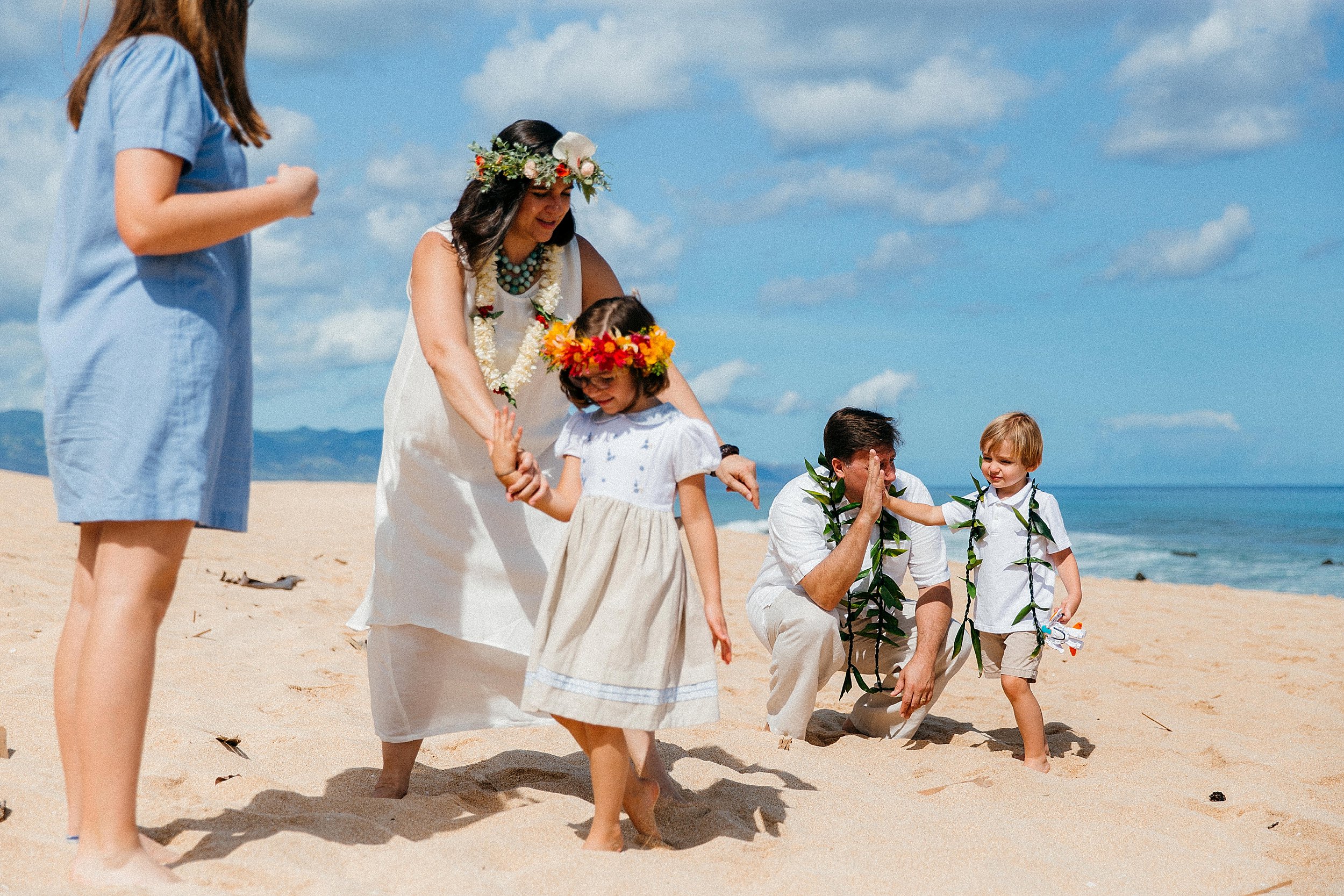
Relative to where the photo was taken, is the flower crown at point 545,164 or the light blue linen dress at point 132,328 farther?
the flower crown at point 545,164

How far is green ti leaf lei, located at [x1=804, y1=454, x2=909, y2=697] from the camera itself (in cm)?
487

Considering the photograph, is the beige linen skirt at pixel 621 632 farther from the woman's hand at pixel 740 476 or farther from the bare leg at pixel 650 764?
the bare leg at pixel 650 764

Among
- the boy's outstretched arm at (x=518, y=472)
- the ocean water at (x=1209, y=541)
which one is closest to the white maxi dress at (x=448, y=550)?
the boy's outstretched arm at (x=518, y=472)

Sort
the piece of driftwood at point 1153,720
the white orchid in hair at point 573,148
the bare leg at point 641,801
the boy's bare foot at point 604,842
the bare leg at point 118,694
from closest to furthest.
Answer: the bare leg at point 118,694 → the boy's bare foot at point 604,842 → the bare leg at point 641,801 → the white orchid in hair at point 573,148 → the piece of driftwood at point 1153,720

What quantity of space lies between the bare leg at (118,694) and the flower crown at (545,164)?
1.47 metres

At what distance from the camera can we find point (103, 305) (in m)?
2.52

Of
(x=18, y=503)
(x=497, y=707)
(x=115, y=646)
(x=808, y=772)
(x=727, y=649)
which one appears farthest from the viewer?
(x=18, y=503)

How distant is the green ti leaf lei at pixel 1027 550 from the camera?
4.58m

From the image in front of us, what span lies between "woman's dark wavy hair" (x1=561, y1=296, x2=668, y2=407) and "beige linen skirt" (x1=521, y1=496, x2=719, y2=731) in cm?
37

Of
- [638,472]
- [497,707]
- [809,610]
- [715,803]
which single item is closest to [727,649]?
[638,472]

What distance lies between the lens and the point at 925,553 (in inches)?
191

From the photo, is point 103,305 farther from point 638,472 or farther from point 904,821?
point 904,821

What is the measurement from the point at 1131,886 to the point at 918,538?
2.03 metres

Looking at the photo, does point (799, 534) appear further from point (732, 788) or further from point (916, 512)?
point (732, 788)
